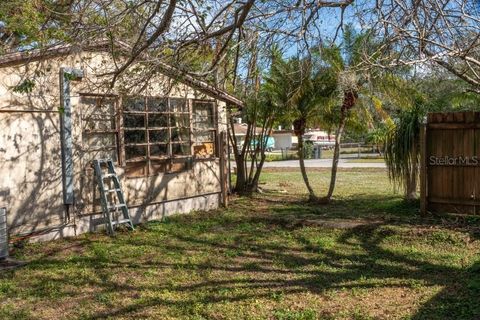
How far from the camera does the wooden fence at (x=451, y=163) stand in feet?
31.9

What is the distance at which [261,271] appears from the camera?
7086mm

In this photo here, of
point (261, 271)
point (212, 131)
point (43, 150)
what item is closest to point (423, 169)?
point (261, 271)

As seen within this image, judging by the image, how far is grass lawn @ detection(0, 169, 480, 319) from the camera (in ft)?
18.4

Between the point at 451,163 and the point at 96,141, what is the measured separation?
7091 mm

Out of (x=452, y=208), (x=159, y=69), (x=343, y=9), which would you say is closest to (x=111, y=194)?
(x=159, y=69)

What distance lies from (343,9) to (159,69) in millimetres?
2948

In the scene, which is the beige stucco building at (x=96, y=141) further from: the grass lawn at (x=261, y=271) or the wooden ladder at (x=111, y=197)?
the grass lawn at (x=261, y=271)

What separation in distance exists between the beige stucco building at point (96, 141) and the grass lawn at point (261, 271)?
66 cm

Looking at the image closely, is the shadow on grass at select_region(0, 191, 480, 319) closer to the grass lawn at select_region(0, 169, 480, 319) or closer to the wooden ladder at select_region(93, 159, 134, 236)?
the grass lawn at select_region(0, 169, 480, 319)

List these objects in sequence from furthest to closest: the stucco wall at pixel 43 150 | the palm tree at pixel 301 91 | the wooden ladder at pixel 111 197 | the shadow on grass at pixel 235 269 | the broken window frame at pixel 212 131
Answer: the palm tree at pixel 301 91 → the broken window frame at pixel 212 131 → the wooden ladder at pixel 111 197 → the stucco wall at pixel 43 150 → the shadow on grass at pixel 235 269

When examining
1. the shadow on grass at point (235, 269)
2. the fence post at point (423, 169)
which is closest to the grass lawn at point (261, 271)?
the shadow on grass at point (235, 269)

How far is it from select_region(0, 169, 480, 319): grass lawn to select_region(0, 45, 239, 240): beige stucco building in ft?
2.15

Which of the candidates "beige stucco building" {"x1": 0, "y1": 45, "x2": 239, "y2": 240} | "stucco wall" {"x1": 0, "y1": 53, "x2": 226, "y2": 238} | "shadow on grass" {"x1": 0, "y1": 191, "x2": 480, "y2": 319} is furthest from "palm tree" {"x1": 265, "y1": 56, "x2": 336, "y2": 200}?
"stucco wall" {"x1": 0, "y1": 53, "x2": 226, "y2": 238}

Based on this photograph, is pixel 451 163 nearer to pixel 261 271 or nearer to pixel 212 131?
pixel 261 271
